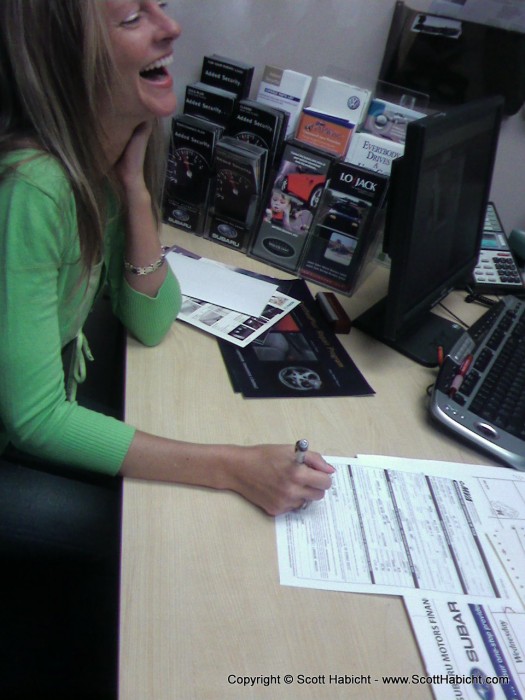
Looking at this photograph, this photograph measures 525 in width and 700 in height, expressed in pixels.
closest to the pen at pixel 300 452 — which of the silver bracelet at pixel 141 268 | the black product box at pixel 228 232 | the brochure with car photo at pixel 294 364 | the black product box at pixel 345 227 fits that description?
the brochure with car photo at pixel 294 364

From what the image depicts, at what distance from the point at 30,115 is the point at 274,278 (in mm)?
667

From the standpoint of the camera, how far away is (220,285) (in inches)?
49.4

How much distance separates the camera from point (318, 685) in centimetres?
64

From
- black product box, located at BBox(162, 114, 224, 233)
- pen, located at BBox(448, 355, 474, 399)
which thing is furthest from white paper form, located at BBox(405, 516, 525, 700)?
black product box, located at BBox(162, 114, 224, 233)

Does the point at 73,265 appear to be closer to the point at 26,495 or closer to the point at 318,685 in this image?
the point at 26,495

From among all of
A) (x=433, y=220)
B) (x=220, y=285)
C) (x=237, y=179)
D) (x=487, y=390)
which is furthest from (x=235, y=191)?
(x=487, y=390)

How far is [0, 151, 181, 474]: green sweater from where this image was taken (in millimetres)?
767

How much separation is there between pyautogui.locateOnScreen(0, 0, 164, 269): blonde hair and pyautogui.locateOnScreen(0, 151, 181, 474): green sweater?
27 mm

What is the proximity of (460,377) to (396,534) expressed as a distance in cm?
36

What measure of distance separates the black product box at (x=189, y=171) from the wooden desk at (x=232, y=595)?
576 mm

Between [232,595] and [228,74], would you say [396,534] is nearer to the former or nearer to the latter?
[232,595]

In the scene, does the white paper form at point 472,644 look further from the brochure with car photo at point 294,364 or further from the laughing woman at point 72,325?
the brochure with car photo at point 294,364

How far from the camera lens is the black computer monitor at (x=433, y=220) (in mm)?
967

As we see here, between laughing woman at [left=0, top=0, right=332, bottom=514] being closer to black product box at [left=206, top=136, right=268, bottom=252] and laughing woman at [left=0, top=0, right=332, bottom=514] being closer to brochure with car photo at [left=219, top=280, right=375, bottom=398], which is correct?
brochure with car photo at [left=219, top=280, right=375, bottom=398]
